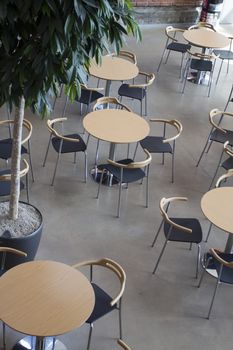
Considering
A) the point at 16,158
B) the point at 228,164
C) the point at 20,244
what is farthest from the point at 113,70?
the point at 20,244

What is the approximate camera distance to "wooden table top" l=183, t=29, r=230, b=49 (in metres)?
9.46

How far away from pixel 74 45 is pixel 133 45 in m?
7.31

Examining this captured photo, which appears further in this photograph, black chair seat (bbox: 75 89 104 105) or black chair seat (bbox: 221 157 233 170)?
black chair seat (bbox: 75 89 104 105)

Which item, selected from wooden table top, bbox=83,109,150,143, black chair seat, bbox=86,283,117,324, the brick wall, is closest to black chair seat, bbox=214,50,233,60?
the brick wall

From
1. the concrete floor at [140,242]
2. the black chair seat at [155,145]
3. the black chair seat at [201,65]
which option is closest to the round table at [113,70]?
the concrete floor at [140,242]

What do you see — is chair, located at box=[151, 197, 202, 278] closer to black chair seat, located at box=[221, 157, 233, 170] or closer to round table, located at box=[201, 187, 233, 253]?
round table, located at box=[201, 187, 233, 253]

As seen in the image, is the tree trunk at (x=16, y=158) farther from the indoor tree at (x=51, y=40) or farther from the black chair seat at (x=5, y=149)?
the black chair seat at (x=5, y=149)

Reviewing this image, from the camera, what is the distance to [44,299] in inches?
165

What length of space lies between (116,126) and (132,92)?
1730mm

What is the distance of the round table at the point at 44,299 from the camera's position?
400 centimetres

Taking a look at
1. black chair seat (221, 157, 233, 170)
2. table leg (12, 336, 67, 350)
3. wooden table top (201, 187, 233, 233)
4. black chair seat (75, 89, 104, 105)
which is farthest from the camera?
black chair seat (75, 89, 104, 105)

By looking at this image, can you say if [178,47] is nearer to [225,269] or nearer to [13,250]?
[225,269]

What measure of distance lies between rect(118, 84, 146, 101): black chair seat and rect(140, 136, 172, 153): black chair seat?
1183mm

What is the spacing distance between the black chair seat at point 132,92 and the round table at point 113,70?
0.23m
